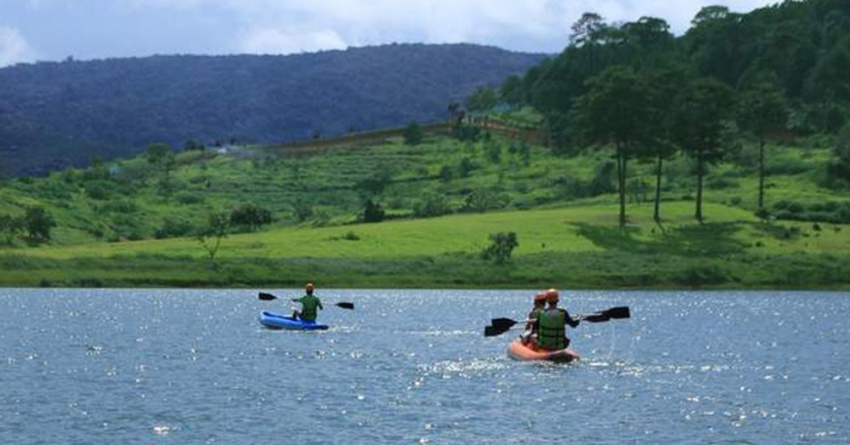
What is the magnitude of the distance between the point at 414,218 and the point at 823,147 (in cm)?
5577

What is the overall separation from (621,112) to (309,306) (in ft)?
227

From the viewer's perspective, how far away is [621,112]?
146250mm

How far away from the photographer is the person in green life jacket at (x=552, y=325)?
63.2m

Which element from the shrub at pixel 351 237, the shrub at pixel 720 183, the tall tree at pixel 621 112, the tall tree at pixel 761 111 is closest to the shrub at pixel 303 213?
the shrub at pixel 351 237

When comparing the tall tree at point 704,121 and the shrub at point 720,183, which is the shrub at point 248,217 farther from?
the tall tree at point 704,121

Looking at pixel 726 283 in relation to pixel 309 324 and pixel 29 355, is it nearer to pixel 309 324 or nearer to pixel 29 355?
pixel 309 324

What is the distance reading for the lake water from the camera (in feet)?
147

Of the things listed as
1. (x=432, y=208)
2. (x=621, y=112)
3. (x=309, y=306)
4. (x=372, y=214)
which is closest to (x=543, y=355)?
(x=309, y=306)

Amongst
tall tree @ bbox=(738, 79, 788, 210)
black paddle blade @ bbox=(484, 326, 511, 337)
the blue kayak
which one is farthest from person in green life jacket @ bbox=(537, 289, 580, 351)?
tall tree @ bbox=(738, 79, 788, 210)

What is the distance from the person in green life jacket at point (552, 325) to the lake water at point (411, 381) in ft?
3.16

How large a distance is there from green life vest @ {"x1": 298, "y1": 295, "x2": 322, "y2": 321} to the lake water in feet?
3.22

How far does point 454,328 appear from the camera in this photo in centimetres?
8694

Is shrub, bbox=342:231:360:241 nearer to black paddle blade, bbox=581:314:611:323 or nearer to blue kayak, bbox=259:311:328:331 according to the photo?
blue kayak, bbox=259:311:328:331

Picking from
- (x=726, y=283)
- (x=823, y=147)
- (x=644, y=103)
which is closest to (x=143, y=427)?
(x=726, y=283)
